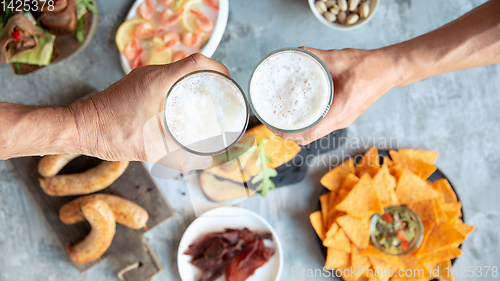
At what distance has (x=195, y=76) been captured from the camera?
1016mm

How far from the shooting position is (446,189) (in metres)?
1.79

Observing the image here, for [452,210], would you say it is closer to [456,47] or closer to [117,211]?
[456,47]

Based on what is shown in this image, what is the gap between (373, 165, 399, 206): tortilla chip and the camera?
1729mm

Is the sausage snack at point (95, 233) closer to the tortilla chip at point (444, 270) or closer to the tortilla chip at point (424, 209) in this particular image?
the tortilla chip at point (424, 209)

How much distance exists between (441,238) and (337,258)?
0.55m

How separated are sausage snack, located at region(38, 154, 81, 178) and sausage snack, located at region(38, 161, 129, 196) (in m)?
0.05

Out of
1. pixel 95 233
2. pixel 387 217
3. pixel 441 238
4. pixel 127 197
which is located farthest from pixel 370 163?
pixel 95 233

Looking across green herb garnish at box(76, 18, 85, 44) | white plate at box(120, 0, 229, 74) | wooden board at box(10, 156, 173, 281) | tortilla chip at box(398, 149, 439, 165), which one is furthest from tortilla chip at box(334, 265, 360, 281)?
green herb garnish at box(76, 18, 85, 44)

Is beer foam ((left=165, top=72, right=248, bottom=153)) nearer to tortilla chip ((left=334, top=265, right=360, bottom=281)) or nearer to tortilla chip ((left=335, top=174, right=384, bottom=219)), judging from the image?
tortilla chip ((left=335, top=174, right=384, bottom=219))

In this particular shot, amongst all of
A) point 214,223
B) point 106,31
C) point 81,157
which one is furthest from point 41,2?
point 214,223

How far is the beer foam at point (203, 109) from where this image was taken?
1.01 m

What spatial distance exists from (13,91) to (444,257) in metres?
2.63

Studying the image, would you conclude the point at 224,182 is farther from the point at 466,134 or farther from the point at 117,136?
the point at 466,134

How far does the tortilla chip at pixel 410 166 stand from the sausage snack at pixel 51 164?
5.86ft
